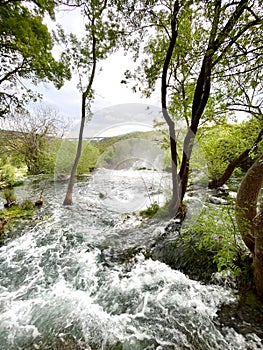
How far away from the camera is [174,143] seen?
4.16 m

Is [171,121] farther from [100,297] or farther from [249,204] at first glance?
[100,297]

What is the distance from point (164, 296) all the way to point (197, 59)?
4.61 metres

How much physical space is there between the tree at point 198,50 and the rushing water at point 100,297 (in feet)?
6.98

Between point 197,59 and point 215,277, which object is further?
point 197,59

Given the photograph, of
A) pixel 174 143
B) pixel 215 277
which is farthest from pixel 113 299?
pixel 174 143

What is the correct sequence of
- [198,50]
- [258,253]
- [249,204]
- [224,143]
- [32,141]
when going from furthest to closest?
[32,141] → [224,143] → [198,50] → [249,204] → [258,253]

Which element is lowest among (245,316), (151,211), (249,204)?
(245,316)

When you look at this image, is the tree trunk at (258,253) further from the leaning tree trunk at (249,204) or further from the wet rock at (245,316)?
the wet rock at (245,316)

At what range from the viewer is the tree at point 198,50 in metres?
2.64

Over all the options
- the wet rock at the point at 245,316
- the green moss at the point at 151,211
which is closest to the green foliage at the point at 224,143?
the green moss at the point at 151,211

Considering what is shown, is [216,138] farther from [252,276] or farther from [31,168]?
[31,168]

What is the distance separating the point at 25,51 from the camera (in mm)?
4211

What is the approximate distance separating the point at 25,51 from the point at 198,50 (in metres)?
4.19

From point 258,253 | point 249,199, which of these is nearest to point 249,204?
point 249,199
